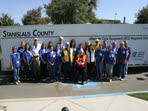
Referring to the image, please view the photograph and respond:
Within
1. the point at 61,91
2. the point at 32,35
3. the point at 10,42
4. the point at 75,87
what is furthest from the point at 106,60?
the point at 10,42

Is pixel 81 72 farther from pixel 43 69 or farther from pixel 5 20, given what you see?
pixel 5 20

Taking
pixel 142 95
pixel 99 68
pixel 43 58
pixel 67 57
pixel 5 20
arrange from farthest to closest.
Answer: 1. pixel 5 20
2. pixel 99 68
3. pixel 43 58
4. pixel 67 57
5. pixel 142 95

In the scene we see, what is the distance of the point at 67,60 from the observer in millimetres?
6195

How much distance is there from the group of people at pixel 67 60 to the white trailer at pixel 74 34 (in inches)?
20.2

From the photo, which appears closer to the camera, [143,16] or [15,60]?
[15,60]

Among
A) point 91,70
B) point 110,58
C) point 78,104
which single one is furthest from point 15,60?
point 110,58

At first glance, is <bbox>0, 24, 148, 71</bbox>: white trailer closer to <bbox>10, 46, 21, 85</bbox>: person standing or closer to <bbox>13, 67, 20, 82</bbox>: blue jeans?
<bbox>10, 46, 21, 85</bbox>: person standing

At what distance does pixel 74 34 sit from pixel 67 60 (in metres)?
1.52

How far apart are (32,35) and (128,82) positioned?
5186 millimetres

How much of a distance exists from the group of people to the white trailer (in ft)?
1.68

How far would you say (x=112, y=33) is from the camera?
719 cm

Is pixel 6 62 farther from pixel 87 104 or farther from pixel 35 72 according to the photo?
pixel 87 104

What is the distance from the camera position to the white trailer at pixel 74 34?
6762mm

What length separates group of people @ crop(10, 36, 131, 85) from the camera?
238 inches
